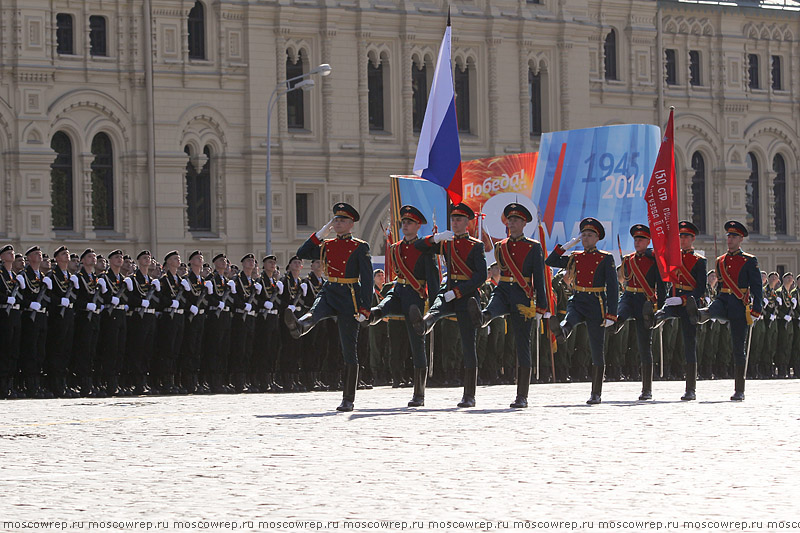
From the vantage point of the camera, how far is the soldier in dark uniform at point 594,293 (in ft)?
51.6

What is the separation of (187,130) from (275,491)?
3237 centimetres

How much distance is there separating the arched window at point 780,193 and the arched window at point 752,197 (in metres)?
0.74

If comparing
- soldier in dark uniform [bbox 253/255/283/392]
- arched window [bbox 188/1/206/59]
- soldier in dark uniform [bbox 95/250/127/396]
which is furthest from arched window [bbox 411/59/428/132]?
soldier in dark uniform [bbox 95/250/127/396]

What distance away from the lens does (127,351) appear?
19.5 metres

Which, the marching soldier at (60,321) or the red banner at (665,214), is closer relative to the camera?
the red banner at (665,214)

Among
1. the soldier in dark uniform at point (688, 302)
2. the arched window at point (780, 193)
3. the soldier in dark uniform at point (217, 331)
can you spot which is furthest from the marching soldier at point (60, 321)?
the arched window at point (780, 193)

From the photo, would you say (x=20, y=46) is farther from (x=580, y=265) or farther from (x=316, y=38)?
(x=580, y=265)

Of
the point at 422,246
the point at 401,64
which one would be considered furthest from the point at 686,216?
the point at 422,246

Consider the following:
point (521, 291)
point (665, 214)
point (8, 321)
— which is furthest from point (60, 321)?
point (665, 214)

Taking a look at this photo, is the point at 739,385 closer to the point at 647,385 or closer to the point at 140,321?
the point at 647,385

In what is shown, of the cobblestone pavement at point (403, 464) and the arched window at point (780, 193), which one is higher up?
the arched window at point (780, 193)

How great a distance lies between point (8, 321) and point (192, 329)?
101 inches

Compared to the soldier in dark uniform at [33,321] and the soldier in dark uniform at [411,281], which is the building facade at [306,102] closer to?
the soldier in dark uniform at [33,321]

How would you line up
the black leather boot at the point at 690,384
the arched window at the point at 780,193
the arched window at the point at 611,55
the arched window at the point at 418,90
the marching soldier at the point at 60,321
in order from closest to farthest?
the black leather boot at the point at 690,384
the marching soldier at the point at 60,321
the arched window at the point at 418,90
the arched window at the point at 611,55
the arched window at the point at 780,193
